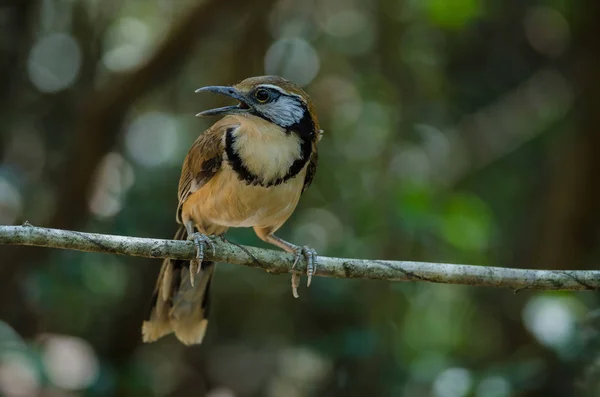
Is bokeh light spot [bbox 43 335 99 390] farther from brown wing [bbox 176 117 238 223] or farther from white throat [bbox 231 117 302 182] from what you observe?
white throat [bbox 231 117 302 182]

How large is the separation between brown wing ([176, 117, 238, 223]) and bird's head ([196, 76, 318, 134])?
247 mm

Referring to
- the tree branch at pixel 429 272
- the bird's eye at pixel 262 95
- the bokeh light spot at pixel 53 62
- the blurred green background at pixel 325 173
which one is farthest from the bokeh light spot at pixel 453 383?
the bokeh light spot at pixel 53 62

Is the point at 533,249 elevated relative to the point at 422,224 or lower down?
elevated

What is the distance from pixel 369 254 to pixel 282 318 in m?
1.29

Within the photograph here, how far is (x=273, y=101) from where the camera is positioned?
166 inches

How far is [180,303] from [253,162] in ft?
3.85

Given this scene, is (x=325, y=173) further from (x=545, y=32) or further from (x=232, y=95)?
(x=232, y=95)

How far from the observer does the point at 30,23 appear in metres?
7.40

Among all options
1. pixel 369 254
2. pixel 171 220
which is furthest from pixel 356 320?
pixel 171 220

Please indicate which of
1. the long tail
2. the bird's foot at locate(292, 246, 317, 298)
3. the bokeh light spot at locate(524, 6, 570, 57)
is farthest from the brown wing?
the bokeh light spot at locate(524, 6, 570, 57)

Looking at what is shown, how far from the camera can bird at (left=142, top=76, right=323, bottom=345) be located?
4195 mm

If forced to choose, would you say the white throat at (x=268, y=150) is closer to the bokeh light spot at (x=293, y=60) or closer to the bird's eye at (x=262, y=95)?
the bird's eye at (x=262, y=95)

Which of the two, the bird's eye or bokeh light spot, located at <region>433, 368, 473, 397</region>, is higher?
the bird's eye

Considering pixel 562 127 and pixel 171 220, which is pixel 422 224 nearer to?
pixel 171 220
